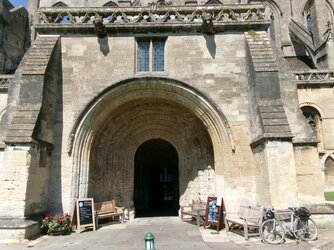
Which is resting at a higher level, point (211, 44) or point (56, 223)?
point (211, 44)

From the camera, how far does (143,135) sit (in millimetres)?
10875

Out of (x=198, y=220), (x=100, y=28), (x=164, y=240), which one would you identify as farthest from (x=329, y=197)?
(x=100, y=28)

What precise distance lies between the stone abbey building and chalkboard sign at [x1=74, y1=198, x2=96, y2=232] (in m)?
0.40

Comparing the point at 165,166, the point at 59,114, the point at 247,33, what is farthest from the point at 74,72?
the point at 165,166

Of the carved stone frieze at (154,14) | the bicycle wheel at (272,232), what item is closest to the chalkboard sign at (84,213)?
the bicycle wheel at (272,232)

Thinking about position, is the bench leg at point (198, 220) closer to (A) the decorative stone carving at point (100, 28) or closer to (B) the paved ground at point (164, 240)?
(B) the paved ground at point (164, 240)

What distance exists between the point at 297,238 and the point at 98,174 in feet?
20.4

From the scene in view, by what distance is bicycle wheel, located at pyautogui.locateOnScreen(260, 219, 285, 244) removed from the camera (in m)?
6.47

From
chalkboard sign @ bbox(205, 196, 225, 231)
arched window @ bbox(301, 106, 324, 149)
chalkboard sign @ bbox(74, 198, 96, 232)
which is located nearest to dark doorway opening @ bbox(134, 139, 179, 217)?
chalkboard sign @ bbox(205, 196, 225, 231)

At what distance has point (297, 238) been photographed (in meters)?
6.55

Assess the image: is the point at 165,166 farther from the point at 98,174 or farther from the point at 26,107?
the point at 26,107

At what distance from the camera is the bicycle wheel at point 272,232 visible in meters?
6.47

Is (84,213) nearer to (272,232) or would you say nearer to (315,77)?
(272,232)

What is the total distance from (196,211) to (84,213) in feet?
11.1
